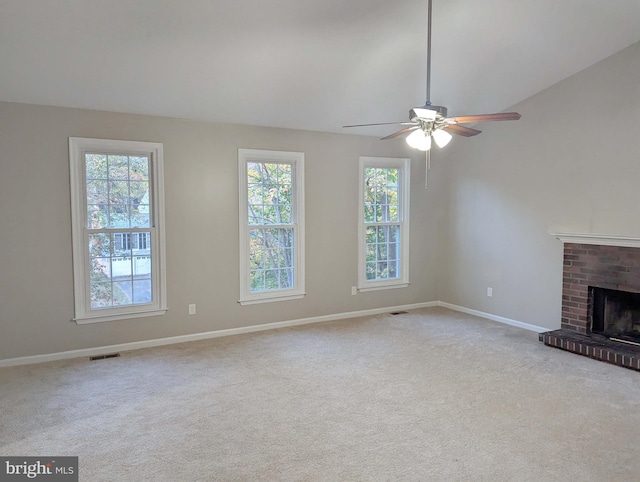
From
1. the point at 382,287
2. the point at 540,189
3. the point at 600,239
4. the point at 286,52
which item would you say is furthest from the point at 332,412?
the point at 540,189

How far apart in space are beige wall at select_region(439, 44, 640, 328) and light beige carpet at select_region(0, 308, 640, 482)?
41.5 inches

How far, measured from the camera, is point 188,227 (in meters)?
4.92

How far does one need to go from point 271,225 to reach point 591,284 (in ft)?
11.9

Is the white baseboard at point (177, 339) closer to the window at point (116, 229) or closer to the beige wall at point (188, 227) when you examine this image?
the beige wall at point (188, 227)

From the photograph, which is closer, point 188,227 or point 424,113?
point 424,113

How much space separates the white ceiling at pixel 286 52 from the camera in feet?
10.8

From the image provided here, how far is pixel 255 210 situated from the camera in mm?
5348

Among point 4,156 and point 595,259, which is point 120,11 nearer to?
point 4,156

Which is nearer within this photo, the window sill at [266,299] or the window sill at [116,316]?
the window sill at [116,316]

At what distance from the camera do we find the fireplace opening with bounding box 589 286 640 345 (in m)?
4.55

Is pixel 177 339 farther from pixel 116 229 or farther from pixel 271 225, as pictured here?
pixel 271 225

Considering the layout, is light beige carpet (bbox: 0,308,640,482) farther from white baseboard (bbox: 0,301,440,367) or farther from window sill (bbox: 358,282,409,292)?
window sill (bbox: 358,282,409,292)

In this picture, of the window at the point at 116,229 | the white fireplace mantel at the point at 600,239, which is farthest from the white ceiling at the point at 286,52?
the white fireplace mantel at the point at 600,239

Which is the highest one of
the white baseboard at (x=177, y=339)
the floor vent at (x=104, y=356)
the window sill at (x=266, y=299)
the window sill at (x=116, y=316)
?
the window sill at (x=266, y=299)
